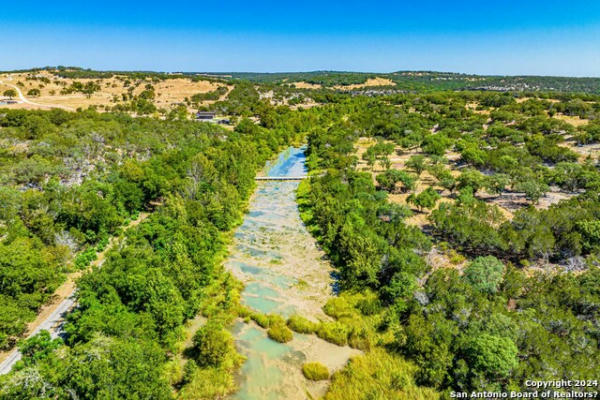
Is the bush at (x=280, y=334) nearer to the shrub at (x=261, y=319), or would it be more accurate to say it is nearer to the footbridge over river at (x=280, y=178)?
the shrub at (x=261, y=319)

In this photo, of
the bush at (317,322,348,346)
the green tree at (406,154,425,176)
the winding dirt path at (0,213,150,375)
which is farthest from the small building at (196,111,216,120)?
the bush at (317,322,348,346)

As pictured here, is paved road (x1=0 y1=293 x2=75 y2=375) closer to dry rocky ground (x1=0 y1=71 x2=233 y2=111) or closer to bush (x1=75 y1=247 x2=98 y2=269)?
bush (x1=75 y1=247 x2=98 y2=269)

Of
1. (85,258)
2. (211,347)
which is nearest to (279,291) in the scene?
(211,347)

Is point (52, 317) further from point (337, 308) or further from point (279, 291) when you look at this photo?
point (337, 308)

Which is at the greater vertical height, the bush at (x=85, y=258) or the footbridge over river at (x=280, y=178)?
the footbridge over river at (x=280, y=178)

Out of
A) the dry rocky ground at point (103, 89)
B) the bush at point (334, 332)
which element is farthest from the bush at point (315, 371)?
the dry rocky ground at point (103, 89)

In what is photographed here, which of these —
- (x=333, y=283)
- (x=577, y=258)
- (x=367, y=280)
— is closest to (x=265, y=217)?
(x=333, y=283)
